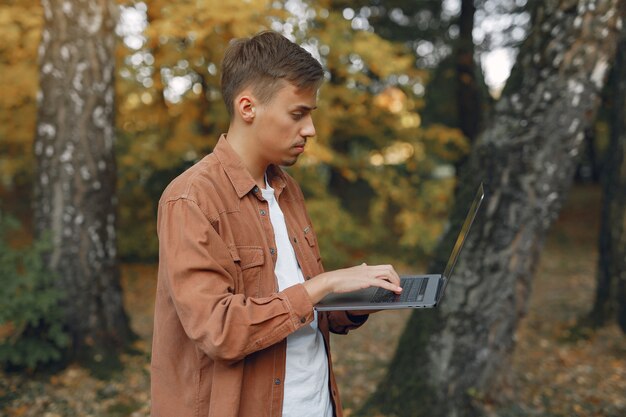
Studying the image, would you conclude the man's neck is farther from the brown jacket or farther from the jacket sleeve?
the jacket sleeve

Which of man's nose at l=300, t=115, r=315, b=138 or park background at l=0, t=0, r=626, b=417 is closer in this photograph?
man's nose at l=300, t=115, r=315, b=138

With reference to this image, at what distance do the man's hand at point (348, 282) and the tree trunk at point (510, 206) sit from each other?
218cm

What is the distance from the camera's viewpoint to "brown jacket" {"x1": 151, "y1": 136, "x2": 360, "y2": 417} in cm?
155

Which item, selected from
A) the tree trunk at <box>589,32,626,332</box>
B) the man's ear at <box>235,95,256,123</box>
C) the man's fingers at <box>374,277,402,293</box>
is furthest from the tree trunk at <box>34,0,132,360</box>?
the tree trunk at <box>589,32,626,332</box>

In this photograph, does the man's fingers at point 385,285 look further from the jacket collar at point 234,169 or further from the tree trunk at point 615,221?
the tree trunk at point 615,221

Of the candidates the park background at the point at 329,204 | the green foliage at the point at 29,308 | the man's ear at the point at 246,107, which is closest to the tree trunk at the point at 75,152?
the park background at the point at 329,204

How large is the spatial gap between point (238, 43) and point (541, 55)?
2.35 metres

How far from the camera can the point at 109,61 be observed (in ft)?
15.6

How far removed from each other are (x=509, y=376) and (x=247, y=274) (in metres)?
2.75

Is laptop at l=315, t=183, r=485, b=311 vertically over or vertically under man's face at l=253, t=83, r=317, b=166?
under

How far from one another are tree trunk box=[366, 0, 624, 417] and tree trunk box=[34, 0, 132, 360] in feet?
7.88

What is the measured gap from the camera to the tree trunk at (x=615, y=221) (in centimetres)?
586

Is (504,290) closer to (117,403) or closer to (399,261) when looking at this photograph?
(117,403)

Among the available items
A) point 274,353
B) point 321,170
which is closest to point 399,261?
point 321,170
